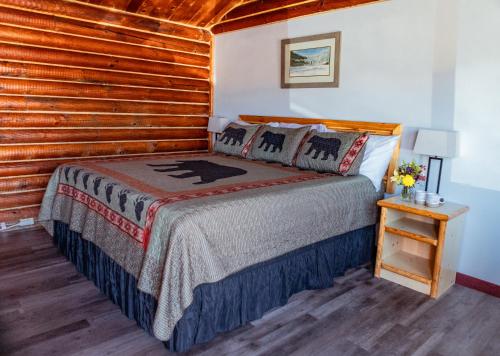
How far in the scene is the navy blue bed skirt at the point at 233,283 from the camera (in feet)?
6.86

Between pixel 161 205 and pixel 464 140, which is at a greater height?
pixel 464 140

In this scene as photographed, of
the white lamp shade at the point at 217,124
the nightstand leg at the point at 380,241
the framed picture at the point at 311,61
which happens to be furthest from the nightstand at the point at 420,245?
the white lamp shade at the point at 217,124

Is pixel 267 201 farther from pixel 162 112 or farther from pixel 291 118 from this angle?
pixel 162 112

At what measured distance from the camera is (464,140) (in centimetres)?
291

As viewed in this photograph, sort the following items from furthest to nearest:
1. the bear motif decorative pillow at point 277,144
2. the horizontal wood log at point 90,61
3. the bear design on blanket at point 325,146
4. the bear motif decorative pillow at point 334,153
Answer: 1. the horizontal wood log at point 90,61
2. the bear motif decorative pillow at point 277,144
3. the bear design on blanket at point 325,146
4. the bear motif decorative pillow at point 334,153

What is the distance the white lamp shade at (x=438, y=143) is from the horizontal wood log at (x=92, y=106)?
10.0 feet

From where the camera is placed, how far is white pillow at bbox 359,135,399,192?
10.3ft

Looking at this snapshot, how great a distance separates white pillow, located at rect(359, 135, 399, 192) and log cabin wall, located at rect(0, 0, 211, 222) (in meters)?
2.66

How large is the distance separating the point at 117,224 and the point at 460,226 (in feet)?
7.98

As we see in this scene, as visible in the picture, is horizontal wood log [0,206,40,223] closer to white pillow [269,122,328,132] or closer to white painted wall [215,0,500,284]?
white pillow [269,122,328,132]

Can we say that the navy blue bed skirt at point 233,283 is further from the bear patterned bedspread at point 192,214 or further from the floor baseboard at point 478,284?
the floor baseboard at point 478,284

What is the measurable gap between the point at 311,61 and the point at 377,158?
1.35 metres

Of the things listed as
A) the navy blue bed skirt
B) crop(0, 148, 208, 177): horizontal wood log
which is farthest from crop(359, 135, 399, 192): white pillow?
crop(0, 148, 208, 177): horizontal wood log

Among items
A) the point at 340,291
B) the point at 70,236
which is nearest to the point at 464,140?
the point at 340,291
